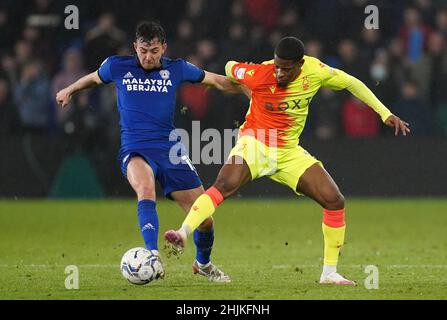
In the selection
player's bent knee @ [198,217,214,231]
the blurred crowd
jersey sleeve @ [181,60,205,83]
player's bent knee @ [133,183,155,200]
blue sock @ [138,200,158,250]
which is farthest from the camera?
the blurred crowd

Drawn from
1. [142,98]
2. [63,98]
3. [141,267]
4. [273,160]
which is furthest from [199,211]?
[63,98]

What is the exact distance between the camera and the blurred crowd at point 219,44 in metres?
17.3

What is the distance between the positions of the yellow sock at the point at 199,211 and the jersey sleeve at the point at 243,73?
3.71 ft

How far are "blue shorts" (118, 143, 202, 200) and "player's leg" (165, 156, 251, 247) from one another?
500mm

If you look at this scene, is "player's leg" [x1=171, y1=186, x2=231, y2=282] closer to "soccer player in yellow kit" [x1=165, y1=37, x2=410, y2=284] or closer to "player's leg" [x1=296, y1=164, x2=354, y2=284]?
"soccer player in yellow kit" [x1=165, y1=37, x2=410, y2=284]

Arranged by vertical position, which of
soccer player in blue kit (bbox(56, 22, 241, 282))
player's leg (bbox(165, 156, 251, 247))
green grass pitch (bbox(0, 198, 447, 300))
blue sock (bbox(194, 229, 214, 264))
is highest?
soccer player in blue kit (bbox(56, 22, 241, 282))

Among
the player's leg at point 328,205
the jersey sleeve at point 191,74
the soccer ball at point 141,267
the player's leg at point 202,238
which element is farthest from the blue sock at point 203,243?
the jersey sleeve at point 191,74

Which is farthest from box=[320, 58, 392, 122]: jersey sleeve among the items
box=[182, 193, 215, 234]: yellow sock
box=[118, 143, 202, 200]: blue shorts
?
box=[182, 193, 215, 234]: yellow sock

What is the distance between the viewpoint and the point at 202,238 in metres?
9.86

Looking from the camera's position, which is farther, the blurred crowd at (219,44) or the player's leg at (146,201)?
the blurred crowd at (219,44)

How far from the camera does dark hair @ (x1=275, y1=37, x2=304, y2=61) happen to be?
9.16m

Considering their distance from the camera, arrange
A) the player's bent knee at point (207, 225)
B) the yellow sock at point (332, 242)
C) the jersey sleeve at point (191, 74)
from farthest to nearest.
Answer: the jersey sleeve at point (191, 74) < the player's bent knee at point (207, 225) < the yellow sock at point (332, 242)

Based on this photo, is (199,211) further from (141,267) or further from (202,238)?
(202,238)

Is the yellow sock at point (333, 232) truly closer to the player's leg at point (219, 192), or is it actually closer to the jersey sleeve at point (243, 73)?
the player's leg at point (219, 192)
